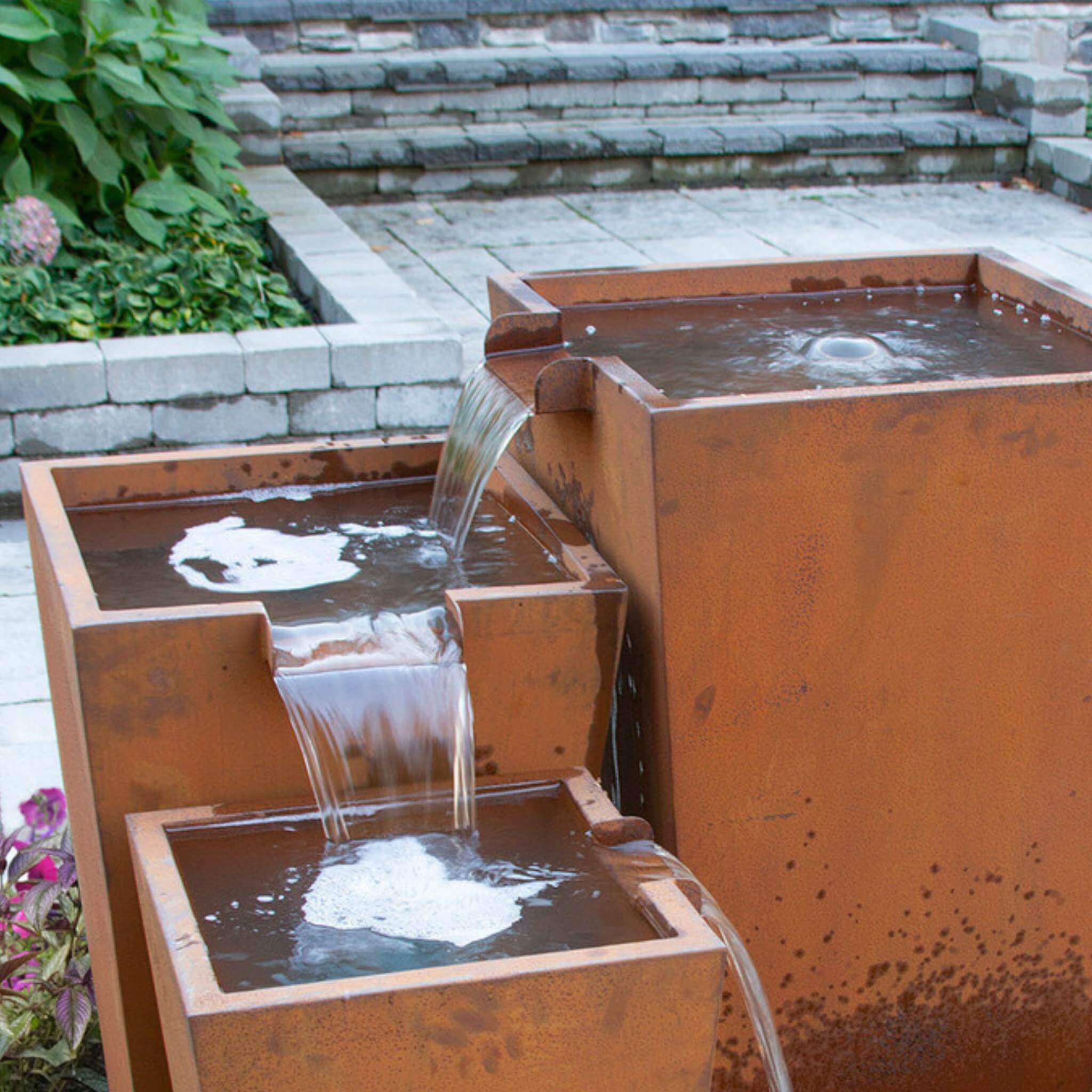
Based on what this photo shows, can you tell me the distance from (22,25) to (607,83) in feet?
13.6

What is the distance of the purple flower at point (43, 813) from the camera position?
2871 millimetres

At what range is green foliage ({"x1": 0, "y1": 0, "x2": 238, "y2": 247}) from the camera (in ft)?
18.1

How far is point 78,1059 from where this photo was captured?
2.55m

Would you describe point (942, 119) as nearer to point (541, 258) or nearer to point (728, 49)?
point (728, 49)

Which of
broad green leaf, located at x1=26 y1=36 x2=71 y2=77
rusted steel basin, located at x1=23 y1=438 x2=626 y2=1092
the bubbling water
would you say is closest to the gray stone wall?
broad green leaf, located at x1=26 y1=36 x2=71 y2=77

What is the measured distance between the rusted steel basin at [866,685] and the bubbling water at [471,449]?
5cm

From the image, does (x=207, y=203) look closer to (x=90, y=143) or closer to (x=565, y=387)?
(x=90, y=143)

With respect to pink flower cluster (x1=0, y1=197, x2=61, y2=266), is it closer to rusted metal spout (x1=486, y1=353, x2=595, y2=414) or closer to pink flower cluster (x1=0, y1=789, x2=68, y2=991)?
pink flower cluster (x1=0, y1=789, x2=68, y2=991)

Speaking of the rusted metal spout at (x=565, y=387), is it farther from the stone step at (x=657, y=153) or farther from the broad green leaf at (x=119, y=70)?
the stone step at (x=657, y=153)

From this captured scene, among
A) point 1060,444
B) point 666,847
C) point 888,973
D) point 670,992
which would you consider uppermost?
point 1060,444

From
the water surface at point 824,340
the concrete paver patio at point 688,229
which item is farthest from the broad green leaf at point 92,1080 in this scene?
the concrete paver patio at point 688,229

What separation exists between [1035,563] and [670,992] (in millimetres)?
882

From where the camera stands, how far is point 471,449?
2.48 m

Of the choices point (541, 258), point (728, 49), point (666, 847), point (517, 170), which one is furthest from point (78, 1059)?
point (728, 49)
